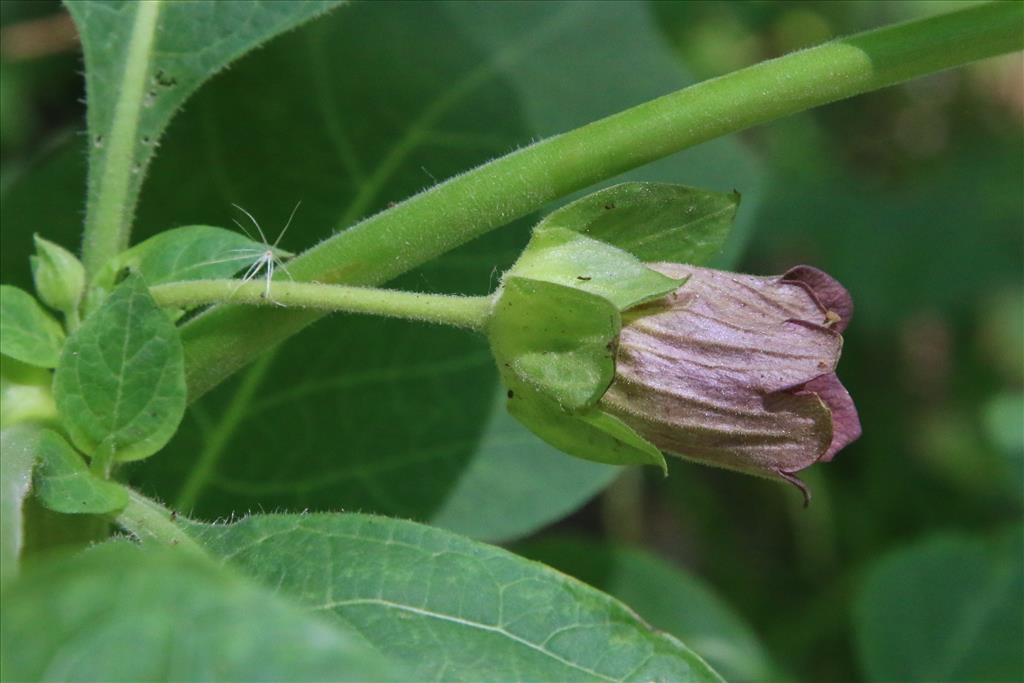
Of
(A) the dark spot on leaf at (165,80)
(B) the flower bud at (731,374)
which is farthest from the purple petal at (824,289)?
(A) the dark spot on leaf at (165,80)

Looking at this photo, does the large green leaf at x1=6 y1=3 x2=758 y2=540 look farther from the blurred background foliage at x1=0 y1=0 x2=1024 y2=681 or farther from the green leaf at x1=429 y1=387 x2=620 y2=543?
the blurred background foliage at x1=0 y1=0 x2=1024 y2=681

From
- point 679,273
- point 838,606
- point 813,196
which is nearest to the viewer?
point 679,273

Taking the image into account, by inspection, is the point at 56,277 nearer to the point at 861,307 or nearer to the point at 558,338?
the point at 558,338

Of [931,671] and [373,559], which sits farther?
[931,671]

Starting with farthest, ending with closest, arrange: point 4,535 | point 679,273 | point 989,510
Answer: point 989,510
point 679,273
point 4,535

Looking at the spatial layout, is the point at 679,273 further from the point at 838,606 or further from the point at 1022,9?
the point at 838,606

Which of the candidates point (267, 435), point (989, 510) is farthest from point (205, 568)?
point (989, 510)
